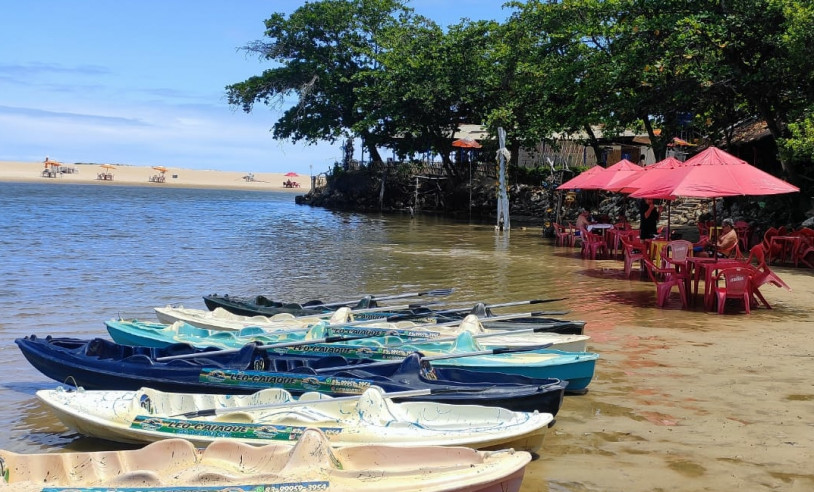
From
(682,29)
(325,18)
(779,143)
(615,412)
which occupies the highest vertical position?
(325,18)

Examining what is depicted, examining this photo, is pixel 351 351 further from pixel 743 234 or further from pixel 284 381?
pixel 743 234

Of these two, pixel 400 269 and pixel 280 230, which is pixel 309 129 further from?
pixel 400 269

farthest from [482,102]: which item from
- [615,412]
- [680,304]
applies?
[615,412]

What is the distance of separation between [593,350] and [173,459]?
230 inches

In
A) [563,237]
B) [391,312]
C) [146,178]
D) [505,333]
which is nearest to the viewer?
[505,333]

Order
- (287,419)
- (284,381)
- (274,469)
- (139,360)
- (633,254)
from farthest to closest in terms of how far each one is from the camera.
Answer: (633,254) < (139,360) < (284,381) < (287,419) < (274,469)

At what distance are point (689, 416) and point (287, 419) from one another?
3505 mm

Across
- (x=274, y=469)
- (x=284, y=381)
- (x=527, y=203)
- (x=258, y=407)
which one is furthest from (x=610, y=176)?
(x=527, y=203)

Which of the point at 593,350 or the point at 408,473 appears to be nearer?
the point at 408,473

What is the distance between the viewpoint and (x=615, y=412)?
22.9ft

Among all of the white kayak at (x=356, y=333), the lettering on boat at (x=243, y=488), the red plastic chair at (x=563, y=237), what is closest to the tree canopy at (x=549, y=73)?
the red plastic chair at (x=563, y=237)

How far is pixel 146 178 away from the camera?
376 feet

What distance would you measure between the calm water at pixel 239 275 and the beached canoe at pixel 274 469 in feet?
6.12

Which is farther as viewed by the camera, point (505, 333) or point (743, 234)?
point (743, 234)
